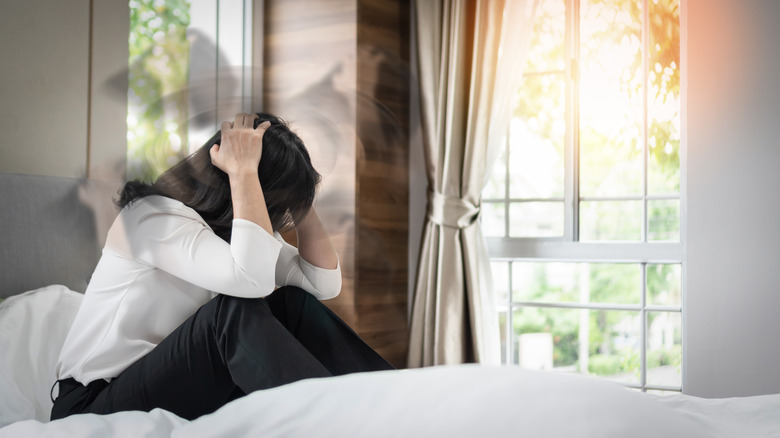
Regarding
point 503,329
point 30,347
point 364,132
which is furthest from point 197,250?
point 503,329

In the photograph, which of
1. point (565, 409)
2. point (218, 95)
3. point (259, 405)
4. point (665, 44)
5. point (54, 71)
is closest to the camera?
point (565, 409)

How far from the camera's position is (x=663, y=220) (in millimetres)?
2568

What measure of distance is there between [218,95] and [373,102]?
130 centimetres

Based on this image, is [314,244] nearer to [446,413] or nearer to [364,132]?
[446,413]

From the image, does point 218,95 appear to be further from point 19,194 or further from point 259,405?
point 259,405

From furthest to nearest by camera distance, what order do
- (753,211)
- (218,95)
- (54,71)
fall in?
(753,211) → (54,71) → (218,95)

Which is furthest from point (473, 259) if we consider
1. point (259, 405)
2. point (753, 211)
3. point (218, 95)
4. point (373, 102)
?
point (259, 405)

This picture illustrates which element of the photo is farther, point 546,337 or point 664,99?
point 546,337

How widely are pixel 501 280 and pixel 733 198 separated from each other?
933mm

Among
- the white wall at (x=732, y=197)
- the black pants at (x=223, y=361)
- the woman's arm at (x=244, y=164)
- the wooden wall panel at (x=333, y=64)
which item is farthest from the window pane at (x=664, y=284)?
the woman's arm at (x=244, y=164)

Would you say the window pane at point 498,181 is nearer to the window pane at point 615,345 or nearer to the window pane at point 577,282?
the window pane at point 577,282

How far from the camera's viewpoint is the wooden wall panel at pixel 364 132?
2459 mm

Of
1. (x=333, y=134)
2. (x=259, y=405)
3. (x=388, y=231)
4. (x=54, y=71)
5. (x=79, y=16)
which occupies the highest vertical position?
(x=79, y=16)

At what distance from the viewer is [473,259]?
2666 mm
